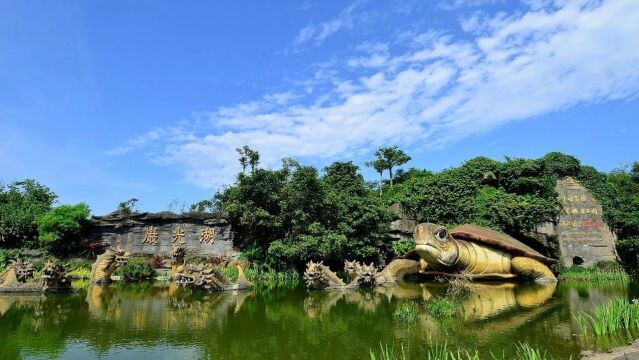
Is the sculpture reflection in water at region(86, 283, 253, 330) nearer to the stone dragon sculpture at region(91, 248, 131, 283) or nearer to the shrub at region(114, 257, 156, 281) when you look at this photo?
the stone dragon sculpture at region(91, 248, 131, 283)

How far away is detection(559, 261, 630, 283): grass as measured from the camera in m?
15.7

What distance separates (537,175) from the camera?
1917 cm

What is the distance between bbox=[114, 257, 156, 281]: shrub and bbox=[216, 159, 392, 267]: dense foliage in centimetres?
384

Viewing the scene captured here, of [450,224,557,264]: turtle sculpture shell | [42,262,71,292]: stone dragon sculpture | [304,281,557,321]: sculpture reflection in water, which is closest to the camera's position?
[304,281,557,321]: sculpture reflection in water

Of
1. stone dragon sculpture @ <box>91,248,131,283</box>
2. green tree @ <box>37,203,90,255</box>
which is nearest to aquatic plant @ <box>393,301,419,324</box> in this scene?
stone dragon sculpture @ <box>91,248,131,283</box>

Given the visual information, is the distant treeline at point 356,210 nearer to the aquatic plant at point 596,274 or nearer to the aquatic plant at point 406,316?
the aquatic plant at point 596,274

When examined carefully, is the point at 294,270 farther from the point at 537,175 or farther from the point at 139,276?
the point at 537,175

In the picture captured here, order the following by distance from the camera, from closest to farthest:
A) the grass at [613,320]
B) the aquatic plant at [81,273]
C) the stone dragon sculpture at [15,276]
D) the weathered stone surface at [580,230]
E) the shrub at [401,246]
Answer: the grass at [613,320], the stone dragon sculpture at [15,276], the aquatic plant at [81,273], the weathered stone surface at [580,230], the shrub at [401,246]

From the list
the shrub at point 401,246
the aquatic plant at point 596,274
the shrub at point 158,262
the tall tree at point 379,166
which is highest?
the tall tree at point 379,166

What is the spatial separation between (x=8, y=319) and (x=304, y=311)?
529cm

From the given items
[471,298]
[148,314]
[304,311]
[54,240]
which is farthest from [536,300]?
[54,240]

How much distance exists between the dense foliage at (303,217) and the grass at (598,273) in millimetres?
6958

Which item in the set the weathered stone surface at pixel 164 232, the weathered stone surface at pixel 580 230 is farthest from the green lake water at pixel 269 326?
the weathered stone surface at pixel 164 232

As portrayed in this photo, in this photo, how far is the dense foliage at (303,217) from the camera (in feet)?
54.3
